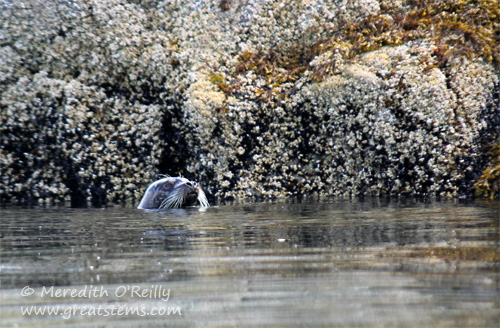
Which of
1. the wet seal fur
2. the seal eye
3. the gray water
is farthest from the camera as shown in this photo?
the seal eye

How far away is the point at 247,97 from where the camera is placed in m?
9.97

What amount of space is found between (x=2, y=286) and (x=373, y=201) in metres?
5.83

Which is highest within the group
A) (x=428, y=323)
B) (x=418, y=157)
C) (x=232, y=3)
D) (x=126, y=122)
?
(x=232, y=3)

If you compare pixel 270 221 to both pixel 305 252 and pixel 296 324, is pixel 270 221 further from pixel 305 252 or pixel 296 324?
pixel 296 324

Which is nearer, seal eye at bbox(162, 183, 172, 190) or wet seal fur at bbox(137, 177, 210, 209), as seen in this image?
wet seal fur at bbox(137, 177, 210, 209)

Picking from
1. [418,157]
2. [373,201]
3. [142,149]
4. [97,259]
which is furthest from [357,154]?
[97,259]

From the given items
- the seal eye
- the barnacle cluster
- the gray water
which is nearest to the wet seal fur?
the seal eye

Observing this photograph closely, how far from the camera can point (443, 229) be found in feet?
14.9

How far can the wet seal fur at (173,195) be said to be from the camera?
833 centimetres

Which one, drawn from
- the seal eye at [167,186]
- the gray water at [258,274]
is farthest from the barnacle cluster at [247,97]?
the gray water at [258,274]

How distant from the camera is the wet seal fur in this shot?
833 centimetres

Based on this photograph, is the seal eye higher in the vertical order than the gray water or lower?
higher

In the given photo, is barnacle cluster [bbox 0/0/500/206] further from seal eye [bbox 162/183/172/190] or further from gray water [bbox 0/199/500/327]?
gray water [bbox 0/199/500/327]

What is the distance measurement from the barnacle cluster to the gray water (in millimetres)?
3908
